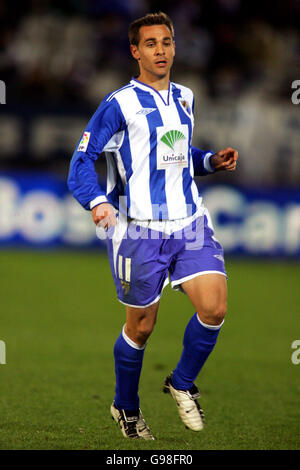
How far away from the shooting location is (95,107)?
1216 cm

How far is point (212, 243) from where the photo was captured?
4566 mm

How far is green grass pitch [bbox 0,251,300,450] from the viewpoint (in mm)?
4562

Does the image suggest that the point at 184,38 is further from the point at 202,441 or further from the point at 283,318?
the point at 202,441

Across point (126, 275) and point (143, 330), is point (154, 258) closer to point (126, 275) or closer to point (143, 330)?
point (126, 275)

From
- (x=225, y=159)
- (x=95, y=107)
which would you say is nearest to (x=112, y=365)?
(x=225, y=159)

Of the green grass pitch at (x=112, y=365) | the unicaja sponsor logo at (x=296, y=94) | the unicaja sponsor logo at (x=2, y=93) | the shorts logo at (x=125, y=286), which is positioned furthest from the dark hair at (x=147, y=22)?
the unicaja sponsor logo at (x=296, y=94)

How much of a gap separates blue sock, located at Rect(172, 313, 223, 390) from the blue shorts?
249 millimetres

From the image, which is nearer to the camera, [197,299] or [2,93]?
[197,299]

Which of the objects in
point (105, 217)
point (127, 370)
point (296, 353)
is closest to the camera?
point (105, 217)

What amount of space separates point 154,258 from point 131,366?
0.61 meters

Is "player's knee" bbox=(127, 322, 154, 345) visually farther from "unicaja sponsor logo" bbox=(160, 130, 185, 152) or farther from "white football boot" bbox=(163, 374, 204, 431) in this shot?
"unicaja sponsor logo" bbox=(160, 130, 185, 152)

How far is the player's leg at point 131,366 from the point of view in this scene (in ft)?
14.7

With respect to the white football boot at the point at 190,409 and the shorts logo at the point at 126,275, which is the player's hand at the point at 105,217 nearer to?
the shorts logo at the point at 126,275

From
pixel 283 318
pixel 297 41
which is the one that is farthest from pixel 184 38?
pixel 283 318
